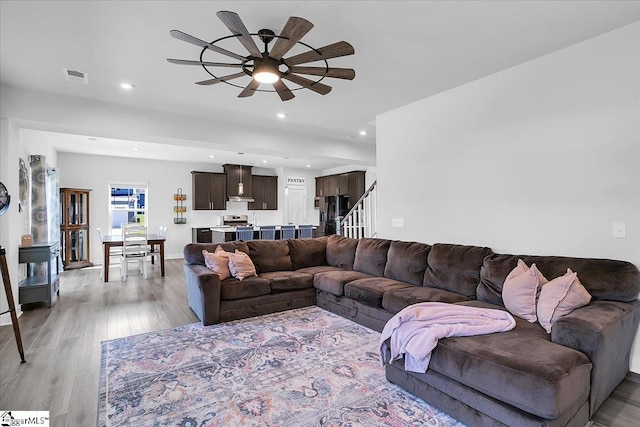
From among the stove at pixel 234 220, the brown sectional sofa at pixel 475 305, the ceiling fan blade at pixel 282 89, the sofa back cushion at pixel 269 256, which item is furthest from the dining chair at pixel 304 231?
the ceiling fan blade at pixel 282 89

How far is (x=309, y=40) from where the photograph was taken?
9.14 feet

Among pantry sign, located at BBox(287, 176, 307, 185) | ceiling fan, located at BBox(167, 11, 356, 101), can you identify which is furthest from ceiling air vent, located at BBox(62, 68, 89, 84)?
pantry sign, located at BBox(287, 176, 307, 185)

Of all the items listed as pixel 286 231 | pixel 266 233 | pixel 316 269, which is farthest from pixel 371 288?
pixel 286 231

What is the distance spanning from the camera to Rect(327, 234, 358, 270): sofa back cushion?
4.66m

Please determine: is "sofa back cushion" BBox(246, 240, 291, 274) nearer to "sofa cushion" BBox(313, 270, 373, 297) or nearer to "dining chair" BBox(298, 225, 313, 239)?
"sofa cushion" BBox(313, 270, 373, 297)

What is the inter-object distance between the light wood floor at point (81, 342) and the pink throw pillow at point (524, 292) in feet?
2.26

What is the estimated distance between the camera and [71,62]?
10.3 feet

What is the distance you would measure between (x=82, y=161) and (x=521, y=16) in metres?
9.03

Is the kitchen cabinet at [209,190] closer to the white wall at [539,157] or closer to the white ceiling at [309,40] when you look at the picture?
the white ceiling at [309,40]

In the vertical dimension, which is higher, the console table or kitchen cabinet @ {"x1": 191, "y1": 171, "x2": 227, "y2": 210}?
kitchen cabinet @ {"x1": 191, "y1": 171, "x2": 227, "y2": 210}

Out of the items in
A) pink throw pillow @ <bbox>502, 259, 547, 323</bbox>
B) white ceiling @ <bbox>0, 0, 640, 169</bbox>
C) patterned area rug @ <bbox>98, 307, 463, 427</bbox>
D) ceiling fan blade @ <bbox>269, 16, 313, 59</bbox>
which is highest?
white ceiling @ <bbox>0, 0, 640, 169</bbox>

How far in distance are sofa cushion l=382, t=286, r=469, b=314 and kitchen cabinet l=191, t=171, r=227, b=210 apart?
7.19 m

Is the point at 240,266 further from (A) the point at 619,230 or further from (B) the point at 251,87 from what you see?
(A) the point at 619,230

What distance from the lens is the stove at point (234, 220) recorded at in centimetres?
973
